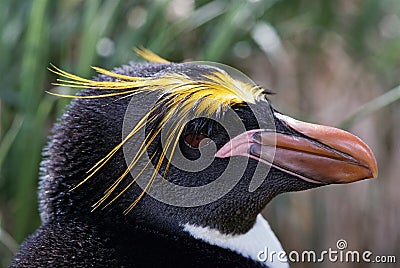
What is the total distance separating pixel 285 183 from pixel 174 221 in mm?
194

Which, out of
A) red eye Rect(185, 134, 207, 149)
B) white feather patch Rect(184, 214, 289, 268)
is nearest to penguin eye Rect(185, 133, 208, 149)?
red eye Rect(185, 134, 207, 149)

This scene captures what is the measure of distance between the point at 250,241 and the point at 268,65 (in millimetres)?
1372

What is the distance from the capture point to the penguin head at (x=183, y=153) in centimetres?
127

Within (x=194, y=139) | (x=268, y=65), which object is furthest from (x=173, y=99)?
(x=268, y=65)

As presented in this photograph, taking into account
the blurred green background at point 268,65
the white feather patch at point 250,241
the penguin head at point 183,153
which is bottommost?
the white feather patch at point 250,241

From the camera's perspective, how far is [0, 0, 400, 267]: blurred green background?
2004 millimetres

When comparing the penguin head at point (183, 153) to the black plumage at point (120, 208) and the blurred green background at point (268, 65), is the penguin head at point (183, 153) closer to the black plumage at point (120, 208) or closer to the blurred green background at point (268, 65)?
the black plumage at point (120, 208)

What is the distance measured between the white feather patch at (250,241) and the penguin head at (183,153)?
13 mm

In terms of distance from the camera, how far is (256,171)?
1.31 meters

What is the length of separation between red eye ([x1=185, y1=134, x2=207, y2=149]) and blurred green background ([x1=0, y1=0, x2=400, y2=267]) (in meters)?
0.70

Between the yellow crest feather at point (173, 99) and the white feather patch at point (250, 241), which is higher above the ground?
the yellow crest feather at point (173, 99)

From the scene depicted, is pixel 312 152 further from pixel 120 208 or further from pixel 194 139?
pixel 120 208

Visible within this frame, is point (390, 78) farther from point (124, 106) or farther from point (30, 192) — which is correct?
point (124, 106)

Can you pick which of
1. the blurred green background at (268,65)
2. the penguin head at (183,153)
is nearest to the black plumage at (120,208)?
the penguin head at (183,153)
